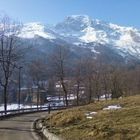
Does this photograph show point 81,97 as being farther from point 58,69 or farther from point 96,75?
point 58,69

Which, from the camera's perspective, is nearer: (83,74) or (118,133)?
(118,133)

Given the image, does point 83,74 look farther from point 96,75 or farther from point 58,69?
point 58,69

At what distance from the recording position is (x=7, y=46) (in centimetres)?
5978

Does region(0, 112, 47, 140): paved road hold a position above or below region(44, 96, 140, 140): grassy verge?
below

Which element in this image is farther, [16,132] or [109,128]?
[16,132]

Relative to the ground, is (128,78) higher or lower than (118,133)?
higher

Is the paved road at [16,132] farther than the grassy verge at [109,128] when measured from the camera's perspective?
Yes

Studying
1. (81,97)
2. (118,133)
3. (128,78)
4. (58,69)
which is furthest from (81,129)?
(128,78)

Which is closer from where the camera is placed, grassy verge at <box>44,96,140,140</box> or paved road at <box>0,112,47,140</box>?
grassy verge at <box>44,96,140,140</box>

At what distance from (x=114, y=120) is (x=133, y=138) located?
23.1 feet

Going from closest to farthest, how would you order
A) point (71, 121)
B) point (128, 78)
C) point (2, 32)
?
point (71, 121) → point (2, 32) → point (128, 78)

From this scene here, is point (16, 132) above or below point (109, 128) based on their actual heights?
below

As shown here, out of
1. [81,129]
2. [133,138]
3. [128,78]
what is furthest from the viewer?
[128,78]

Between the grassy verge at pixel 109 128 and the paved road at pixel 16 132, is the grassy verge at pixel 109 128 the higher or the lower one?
the higher one
